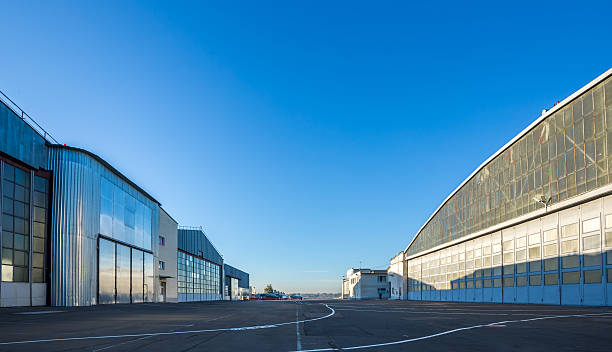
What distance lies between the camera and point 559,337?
1438 centimetres

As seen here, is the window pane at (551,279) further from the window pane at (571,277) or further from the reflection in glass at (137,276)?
the reflection in glass at (137,276)

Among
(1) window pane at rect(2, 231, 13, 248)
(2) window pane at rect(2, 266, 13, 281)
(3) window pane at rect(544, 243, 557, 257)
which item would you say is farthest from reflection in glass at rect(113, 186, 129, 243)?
(3) window pane at rect(544, 243, 557, 257)

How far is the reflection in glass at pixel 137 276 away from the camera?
6148cm

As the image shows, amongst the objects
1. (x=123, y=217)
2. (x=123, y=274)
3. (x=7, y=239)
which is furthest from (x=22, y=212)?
(x=123, y=274)

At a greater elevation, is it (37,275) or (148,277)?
(37,275)

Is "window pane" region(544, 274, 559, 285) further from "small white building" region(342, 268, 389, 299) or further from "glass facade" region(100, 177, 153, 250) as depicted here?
"small white building" region(342, 268, 389, 299)

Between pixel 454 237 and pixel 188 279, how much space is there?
2036 inches

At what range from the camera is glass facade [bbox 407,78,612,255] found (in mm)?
35688

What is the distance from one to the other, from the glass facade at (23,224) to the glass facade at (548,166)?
42725mm

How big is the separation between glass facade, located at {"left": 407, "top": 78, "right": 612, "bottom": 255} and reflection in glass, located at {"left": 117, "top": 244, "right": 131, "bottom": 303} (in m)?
40.8

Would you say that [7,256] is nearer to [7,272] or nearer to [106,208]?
[7,272]

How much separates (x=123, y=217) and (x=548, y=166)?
146 feet

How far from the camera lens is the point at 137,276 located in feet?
207

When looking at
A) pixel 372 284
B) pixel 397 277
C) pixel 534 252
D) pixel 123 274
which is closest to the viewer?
pixel 534 252
